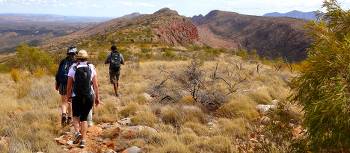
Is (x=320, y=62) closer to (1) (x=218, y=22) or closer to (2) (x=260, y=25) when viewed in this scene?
(2) (x=260, y=25)

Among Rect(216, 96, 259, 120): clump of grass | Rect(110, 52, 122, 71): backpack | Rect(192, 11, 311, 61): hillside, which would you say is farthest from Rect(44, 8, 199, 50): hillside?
Rect(216, 96, 259, 120): clump of grass

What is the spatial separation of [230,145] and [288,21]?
11759 cm

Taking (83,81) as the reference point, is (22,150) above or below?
below

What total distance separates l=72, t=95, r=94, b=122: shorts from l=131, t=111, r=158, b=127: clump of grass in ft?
5.52

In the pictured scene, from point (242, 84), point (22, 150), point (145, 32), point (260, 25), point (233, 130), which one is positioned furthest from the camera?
point (260, 25)

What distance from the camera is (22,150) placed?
7.88 m

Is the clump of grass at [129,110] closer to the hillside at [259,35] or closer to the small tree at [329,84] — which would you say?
the small tree at [329,84]

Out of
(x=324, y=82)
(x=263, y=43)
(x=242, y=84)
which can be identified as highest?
(x=324, y=82)

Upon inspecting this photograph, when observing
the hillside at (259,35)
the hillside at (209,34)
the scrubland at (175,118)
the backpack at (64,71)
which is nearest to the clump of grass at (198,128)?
the scrubland at (175,118)

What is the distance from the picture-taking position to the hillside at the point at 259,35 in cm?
9881

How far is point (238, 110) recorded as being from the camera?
10906 millimetres

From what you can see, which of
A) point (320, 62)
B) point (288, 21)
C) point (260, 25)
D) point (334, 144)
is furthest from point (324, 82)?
point (260, 25)

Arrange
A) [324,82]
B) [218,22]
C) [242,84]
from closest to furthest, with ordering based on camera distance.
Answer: [324,82]
[242,84]
[218,22]

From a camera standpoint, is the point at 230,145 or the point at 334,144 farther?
the point at 230,145
